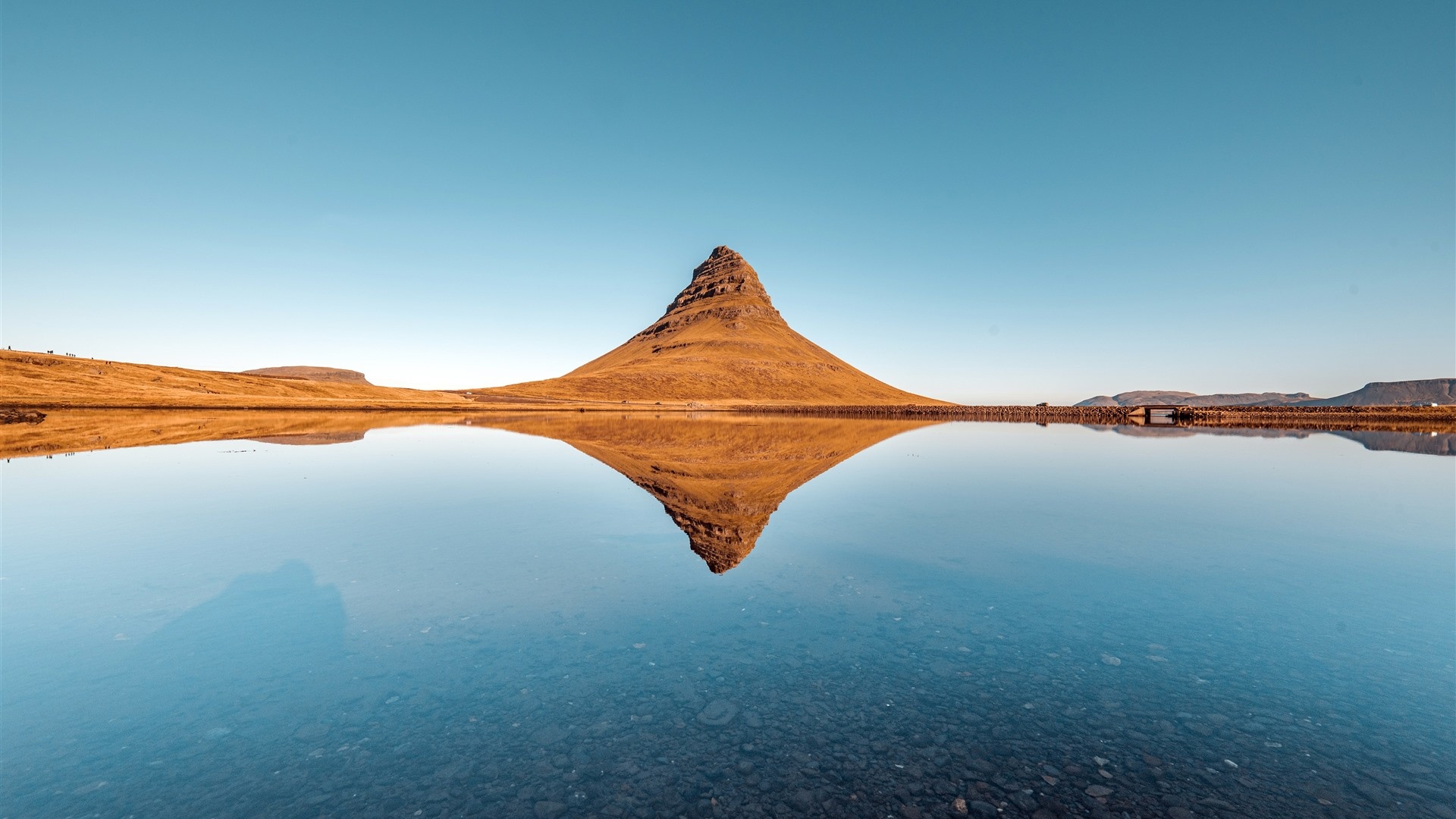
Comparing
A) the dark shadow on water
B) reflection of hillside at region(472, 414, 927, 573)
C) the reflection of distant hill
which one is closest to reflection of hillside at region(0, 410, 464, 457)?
reflection of hillside at region(472, 414, 927, 573)

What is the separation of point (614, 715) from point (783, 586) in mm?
5042

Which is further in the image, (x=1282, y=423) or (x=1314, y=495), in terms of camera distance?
(x=1282, y=423)

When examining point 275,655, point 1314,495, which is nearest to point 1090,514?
point 1314,495

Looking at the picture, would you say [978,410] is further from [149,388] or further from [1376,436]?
[149,388]

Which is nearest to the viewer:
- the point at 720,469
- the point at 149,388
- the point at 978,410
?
the point at 720,469

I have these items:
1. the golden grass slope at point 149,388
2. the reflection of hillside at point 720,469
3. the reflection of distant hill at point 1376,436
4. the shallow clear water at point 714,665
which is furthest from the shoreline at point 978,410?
the shallow clear water at point 714,665

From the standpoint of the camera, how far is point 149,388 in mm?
97750

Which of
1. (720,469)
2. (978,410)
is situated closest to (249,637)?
(720,469)

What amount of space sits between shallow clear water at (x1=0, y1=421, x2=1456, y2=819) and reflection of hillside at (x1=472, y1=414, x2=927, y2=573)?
97 cm

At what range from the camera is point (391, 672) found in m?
7.18

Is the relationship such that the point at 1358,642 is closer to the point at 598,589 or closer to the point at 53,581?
the point at 598,589

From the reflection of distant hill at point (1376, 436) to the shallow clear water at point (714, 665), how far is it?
33.8 meters

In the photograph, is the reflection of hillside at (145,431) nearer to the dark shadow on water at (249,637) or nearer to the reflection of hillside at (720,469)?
the reflection of hillside at (720,469)

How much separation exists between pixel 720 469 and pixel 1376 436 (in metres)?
64.2
